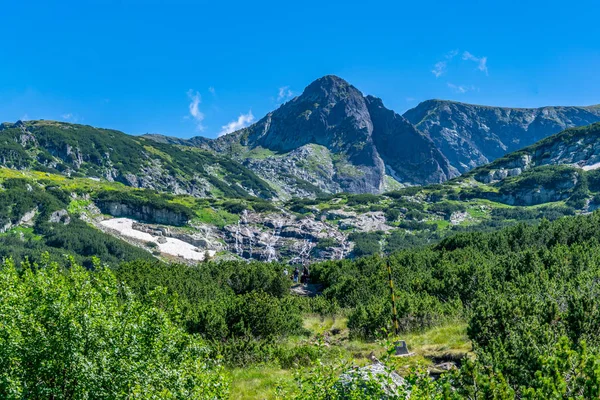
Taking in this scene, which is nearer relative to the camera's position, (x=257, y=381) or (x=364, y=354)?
(x=257, y=381)

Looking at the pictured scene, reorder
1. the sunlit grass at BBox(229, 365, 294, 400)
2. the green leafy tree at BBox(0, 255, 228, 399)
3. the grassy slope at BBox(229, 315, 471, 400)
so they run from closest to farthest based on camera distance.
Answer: the green leafy tree at BBox(0, 255, 228, 399) < the sunlit grass at BBox(229, 365, 294, 400) < the grassy slope at BBox(229, 315, 471, 400)

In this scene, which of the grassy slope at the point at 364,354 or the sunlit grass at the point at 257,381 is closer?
the sunlit grass at the point at 257,381

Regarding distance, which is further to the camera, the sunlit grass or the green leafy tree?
the sunlit grass

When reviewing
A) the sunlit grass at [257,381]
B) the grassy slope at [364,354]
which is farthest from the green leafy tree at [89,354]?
the grassy slope at [364,354]

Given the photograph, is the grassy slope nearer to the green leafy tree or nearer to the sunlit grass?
the sunlit grass

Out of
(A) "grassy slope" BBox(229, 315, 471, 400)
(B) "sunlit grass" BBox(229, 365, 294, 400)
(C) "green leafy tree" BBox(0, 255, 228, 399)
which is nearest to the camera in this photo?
(C) "green leafy tree" BBox(0, 255, 228, 399)

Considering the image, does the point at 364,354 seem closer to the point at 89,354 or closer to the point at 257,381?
the point at 257,381

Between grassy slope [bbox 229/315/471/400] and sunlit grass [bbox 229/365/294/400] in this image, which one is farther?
grassy slope [bbox 229/315/471/400]

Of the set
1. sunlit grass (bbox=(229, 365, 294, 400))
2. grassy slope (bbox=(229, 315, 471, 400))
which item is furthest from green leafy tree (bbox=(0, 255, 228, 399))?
grassy slope (bbox=(229, 315, 471, 400))

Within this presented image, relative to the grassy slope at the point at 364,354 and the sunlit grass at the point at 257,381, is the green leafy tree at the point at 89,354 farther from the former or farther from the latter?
the grassy slope at the point at 364,354

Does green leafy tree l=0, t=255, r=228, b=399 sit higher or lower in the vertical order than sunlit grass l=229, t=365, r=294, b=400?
higher

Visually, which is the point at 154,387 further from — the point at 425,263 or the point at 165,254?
the point at 165,254

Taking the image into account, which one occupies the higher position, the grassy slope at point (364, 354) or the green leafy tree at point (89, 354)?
the green leafy tree at point (89, 354)

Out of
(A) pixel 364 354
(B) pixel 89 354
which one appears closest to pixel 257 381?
(A) pixel 364 354
